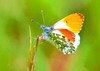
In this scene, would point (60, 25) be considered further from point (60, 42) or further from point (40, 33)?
point (40, 33)

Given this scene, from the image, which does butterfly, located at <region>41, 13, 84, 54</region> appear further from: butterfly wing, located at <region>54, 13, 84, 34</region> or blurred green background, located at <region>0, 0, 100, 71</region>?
blurred green background, located at <region>0, 0, 100, 71</region>

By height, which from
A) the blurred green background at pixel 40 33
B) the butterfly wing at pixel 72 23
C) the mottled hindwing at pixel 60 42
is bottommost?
the mottled hindwing at pixel 60 42

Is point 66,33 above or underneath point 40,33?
underneath

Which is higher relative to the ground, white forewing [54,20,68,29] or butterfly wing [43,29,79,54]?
white forewing [54,20,68,29]

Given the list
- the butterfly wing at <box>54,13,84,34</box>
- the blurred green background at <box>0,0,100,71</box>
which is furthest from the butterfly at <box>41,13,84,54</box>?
the blurred green background at <box>0,0,100,71</box>

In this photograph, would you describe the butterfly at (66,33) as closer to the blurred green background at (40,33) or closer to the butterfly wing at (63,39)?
the butterfly wing at (63,39)

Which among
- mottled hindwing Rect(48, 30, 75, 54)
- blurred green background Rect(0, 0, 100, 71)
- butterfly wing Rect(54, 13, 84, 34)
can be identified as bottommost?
mottled hindwing Rect(48, 30, 75, 54)

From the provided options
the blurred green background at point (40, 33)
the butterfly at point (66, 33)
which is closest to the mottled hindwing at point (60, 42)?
the butterfly at point (66, 33)

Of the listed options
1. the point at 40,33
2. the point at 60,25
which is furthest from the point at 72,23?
the point at 40,33
